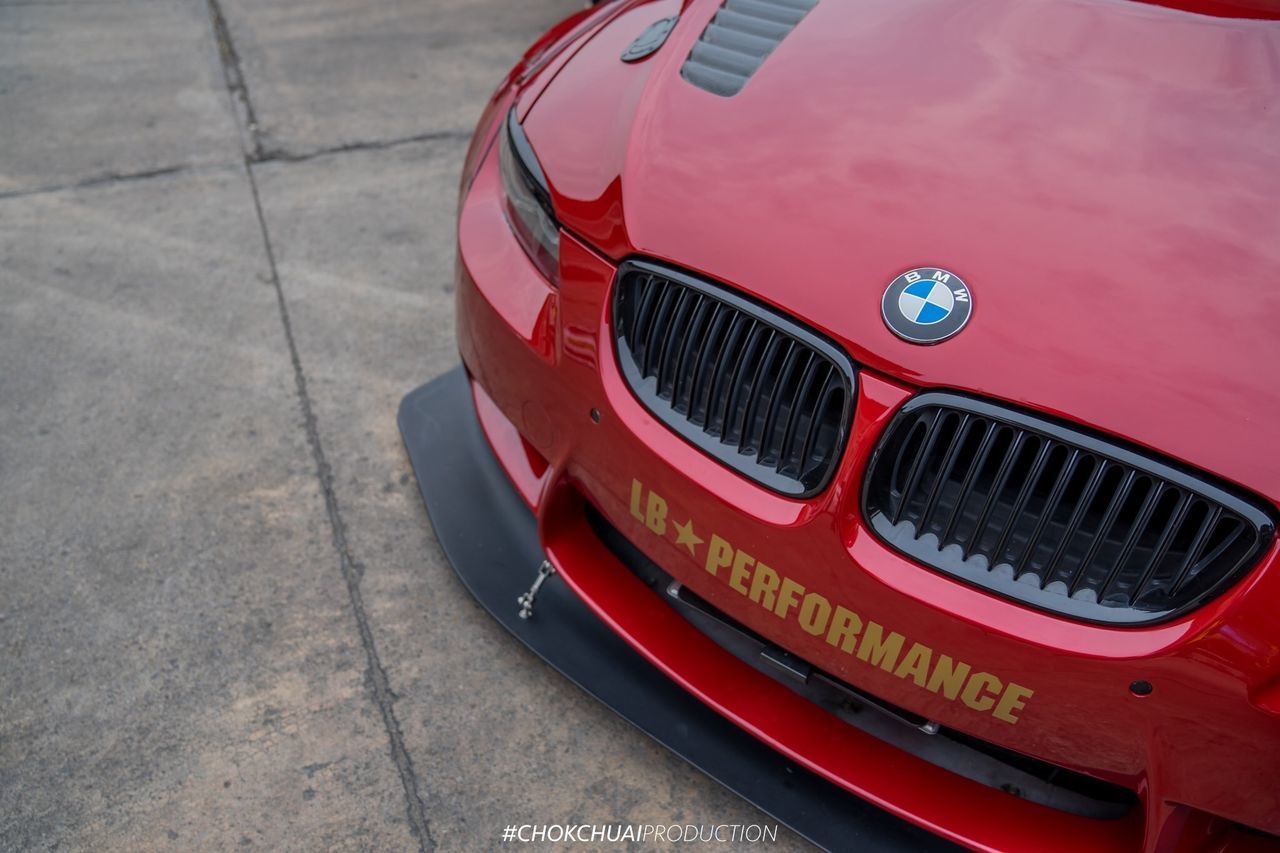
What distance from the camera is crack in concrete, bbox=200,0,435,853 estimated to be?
2018mm

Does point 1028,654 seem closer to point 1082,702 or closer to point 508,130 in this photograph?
point 1082,702

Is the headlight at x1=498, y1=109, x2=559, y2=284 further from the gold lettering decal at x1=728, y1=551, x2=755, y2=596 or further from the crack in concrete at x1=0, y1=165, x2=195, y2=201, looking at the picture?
the crack in concrete at x1=0, y1=165, x2=195, y2=201

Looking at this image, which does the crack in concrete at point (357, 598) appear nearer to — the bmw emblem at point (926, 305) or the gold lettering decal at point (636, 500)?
the gold lettering decal at point (636, 500)

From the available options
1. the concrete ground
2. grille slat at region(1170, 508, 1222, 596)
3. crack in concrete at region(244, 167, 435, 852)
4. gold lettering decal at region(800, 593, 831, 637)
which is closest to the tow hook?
the concrete ground

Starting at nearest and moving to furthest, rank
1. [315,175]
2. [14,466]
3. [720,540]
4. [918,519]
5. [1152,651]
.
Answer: [1152,651] → [918,519] → [720,540] → [14,466] → [315,175]

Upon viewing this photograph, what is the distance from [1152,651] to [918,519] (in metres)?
0.33

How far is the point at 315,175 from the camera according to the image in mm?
3912

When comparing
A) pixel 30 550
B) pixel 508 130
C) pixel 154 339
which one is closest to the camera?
pixel 508 130

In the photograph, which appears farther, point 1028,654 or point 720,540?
point 720,540

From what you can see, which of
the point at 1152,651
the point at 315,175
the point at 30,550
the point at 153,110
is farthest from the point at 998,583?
the point at 153,110

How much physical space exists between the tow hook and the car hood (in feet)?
2.20

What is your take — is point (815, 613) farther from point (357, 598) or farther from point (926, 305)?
point (357, 598)

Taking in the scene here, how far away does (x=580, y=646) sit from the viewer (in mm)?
2139

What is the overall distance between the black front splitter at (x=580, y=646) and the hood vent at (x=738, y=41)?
35.9 inches
